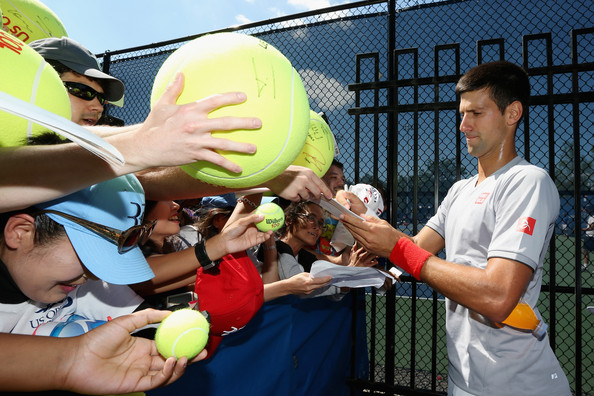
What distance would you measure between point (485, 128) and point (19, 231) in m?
2.18

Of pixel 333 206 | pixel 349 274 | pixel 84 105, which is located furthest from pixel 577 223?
pixel 84 105

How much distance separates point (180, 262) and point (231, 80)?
118 cm

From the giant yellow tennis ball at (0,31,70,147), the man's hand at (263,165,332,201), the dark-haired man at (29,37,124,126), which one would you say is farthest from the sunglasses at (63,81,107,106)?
the man's hand at (263,165,332,201)

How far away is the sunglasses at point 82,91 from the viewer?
7.07 feet

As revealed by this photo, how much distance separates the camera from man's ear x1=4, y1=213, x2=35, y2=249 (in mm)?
1073

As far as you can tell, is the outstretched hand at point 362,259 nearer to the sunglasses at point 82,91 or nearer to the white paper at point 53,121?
the sunglasses at point 82,91

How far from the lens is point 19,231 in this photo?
3.55 ft

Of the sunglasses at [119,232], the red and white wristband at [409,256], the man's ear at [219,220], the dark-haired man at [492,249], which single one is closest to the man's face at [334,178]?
the man's ear at [219,220]

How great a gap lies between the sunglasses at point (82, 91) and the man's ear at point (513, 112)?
2437 mm

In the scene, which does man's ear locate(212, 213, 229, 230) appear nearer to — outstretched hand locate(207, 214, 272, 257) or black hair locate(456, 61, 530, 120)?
outstretched hand locate(207, 214, 272, 257)

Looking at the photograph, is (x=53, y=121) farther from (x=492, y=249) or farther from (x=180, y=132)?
(x=492, y=249)

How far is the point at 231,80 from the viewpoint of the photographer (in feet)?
2.87

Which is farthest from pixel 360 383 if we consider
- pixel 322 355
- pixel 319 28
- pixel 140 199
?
pixel 319 28

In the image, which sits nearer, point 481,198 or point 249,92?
point 249,92
